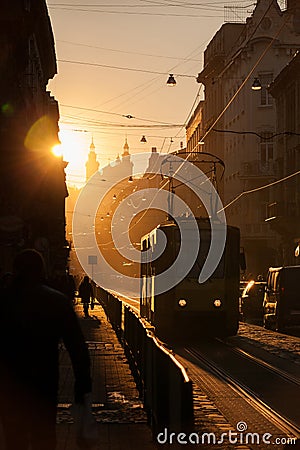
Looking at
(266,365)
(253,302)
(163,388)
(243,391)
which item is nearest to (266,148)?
(253,302)

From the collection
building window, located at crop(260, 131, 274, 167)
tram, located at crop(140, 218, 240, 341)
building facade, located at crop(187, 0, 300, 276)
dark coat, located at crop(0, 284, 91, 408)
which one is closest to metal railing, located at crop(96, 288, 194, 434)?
dark coat, located at crop(0, 284, 91, 408)

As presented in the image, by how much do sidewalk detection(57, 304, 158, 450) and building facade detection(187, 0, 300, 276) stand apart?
190 feet

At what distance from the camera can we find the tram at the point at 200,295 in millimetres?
30578

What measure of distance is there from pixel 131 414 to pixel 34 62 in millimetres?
41864

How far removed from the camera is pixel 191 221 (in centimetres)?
3219

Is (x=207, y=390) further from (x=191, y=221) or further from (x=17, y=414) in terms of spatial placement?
(x=191, y=221)

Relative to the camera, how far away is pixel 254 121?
291ft

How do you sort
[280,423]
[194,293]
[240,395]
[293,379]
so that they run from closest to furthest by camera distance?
[280,423] → [240,395] → [293,379] → [194,293]

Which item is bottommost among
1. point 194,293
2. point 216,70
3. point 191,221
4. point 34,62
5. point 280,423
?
point 280,423

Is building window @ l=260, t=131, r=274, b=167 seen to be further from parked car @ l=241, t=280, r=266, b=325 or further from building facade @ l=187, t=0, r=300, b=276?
parked car @ l=241, t=280, r=266, b=325

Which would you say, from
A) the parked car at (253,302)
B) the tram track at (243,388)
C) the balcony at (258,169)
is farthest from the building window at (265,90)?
the tram track at (243,388)

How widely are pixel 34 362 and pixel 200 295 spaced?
76.1 feet

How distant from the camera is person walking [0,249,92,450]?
24.5 feet

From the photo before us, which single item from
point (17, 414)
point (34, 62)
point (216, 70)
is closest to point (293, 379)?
point (17, 414)
